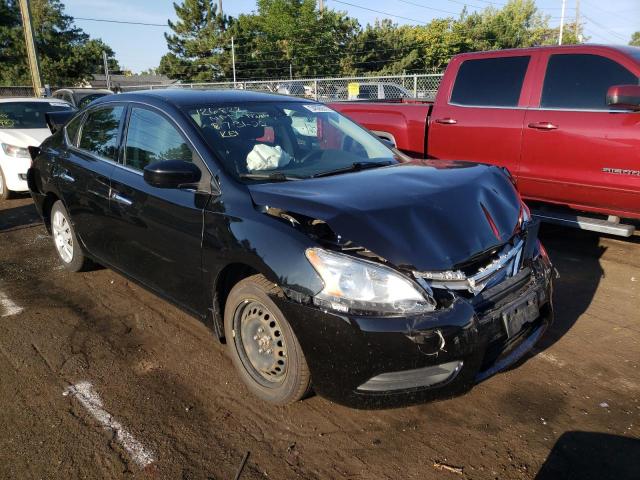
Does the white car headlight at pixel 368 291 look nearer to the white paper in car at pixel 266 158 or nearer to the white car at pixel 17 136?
the white paper in car at pixel 266 158

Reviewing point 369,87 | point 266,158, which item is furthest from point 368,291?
point 369,87

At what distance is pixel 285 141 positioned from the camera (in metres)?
3.62

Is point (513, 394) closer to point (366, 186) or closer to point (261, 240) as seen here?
point (366, 186)

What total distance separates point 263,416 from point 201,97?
2.27 meters

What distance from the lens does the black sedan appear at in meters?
2.40

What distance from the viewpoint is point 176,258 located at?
3309mm

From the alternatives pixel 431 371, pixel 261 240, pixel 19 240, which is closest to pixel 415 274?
pixel 431 371

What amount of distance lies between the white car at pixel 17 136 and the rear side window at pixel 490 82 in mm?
6236

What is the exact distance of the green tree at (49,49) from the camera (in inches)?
1750

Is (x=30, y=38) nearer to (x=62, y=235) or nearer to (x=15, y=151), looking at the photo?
(x=15, y=151)

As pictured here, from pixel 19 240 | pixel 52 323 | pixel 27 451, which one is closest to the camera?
pixel 27 451

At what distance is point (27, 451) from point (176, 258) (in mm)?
1308

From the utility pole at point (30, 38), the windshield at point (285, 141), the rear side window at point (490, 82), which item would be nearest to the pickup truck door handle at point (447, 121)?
the rear side window at point (490, 82)

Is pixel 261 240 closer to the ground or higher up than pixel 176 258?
higher up
